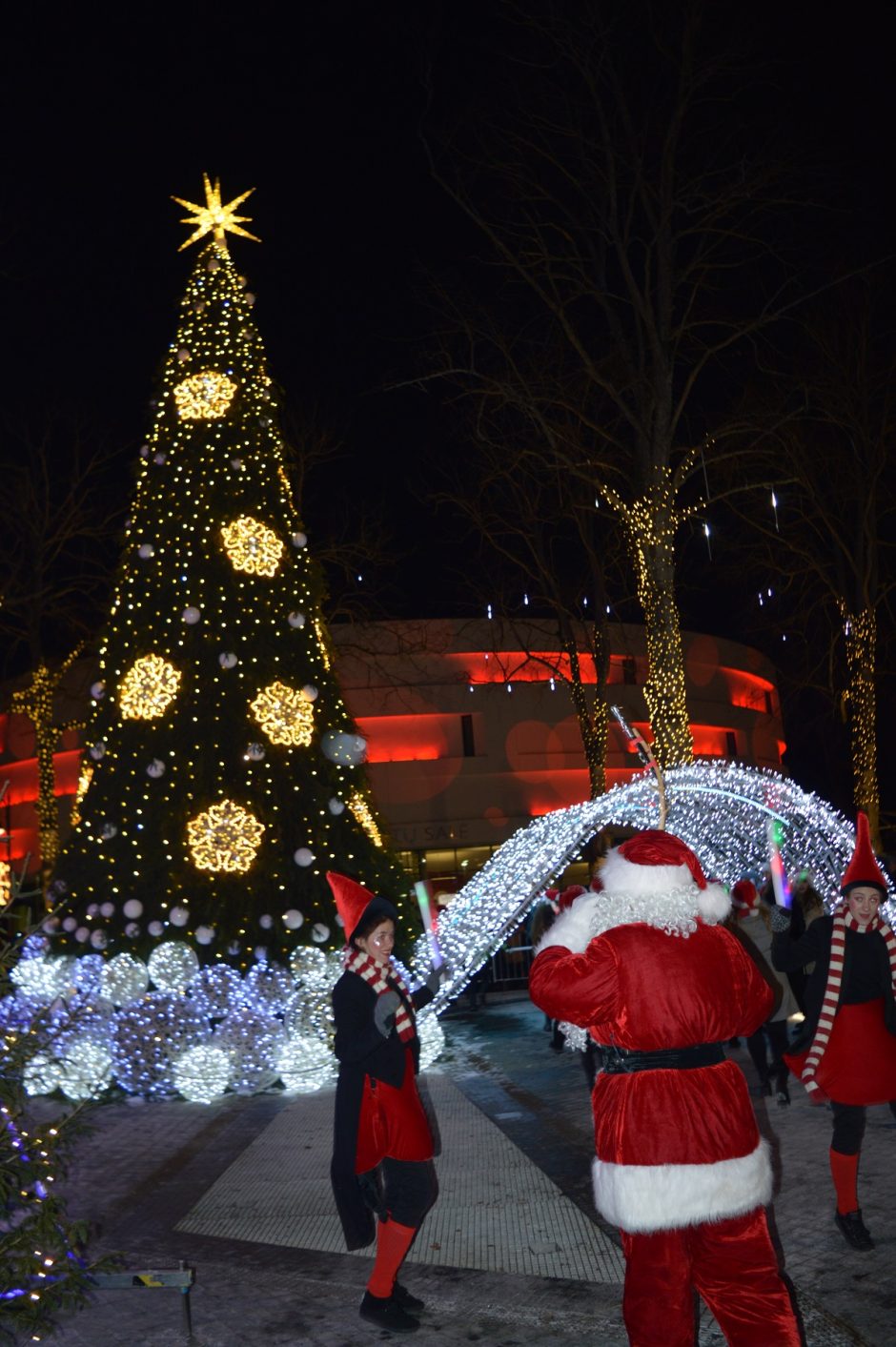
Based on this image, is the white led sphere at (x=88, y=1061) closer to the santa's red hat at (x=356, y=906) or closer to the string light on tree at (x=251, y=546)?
the string light on tree at (x=251, y=546)

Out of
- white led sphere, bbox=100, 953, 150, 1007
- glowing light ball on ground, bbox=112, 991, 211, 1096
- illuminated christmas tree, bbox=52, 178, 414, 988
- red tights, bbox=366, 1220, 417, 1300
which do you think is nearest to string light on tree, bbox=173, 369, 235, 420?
illuminated christmas tree, bbox=52, 178, 414, 988

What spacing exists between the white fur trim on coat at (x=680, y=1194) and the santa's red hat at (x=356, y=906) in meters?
1.95

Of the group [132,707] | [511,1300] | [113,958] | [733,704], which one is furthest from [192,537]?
[733,704]

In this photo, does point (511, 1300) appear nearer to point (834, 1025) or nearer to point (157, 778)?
point (834, 1025)

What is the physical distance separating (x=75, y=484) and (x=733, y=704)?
1127 inches

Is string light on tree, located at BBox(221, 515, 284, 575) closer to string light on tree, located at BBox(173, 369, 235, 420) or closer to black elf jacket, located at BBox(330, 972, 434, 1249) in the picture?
string light on tree, located at BBox(173, 369, 235, 420)

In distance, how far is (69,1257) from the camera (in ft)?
15.0

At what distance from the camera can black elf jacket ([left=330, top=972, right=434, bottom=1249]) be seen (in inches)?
213

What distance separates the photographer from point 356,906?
5.83 metres

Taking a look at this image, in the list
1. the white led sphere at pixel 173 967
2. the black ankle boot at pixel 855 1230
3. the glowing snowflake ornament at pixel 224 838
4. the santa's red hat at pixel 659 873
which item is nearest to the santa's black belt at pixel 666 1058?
the santa's red hat at pixel 659 873

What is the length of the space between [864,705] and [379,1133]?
1775 cm

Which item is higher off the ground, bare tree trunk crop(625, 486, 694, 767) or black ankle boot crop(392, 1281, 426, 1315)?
bare tree trunk crop(625, 486, 694, 767)

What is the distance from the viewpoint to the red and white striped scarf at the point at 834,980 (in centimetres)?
615

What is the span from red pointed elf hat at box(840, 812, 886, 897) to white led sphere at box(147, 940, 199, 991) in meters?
6.11
